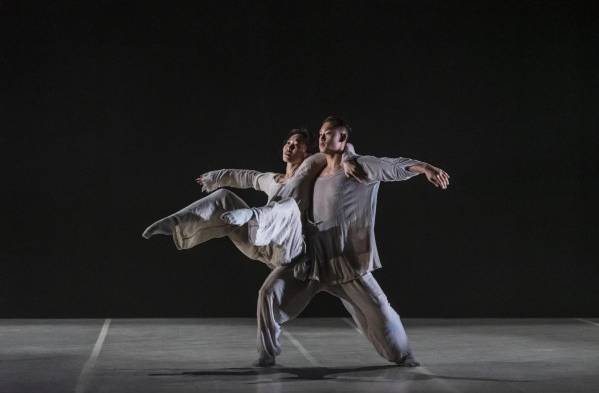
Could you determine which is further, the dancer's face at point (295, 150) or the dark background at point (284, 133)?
the dark background at point (284, 133)

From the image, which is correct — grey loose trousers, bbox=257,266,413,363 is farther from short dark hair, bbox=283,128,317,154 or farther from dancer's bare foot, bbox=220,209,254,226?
short dark hair, bbox=283,128,317,154

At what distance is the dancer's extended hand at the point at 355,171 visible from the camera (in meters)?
5.34

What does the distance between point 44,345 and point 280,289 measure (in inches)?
69.7

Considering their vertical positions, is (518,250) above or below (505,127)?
below

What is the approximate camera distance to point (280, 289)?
5.30 m

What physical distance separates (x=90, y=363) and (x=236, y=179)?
1.24 meters

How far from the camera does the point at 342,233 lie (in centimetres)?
538

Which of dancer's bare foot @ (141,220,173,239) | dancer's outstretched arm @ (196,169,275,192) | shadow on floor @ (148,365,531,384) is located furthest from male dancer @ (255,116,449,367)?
dancer's bare foot @ (141,220,173,239)

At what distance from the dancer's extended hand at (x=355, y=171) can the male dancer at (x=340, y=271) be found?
2 centimetres

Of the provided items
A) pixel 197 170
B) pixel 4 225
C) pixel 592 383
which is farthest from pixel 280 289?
pixel 4 225

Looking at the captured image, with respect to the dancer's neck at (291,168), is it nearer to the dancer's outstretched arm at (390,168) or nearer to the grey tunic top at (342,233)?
the grey tunic top at (342,233)

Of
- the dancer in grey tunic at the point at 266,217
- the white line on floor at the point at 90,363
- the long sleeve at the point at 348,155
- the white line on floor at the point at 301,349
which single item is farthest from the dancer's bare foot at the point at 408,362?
the white line on floor at the point at 90,363

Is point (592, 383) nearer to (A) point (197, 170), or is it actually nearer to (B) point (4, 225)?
(A) point (197, 170)

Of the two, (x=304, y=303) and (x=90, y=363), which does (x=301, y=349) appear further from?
(x=90, y=363)
